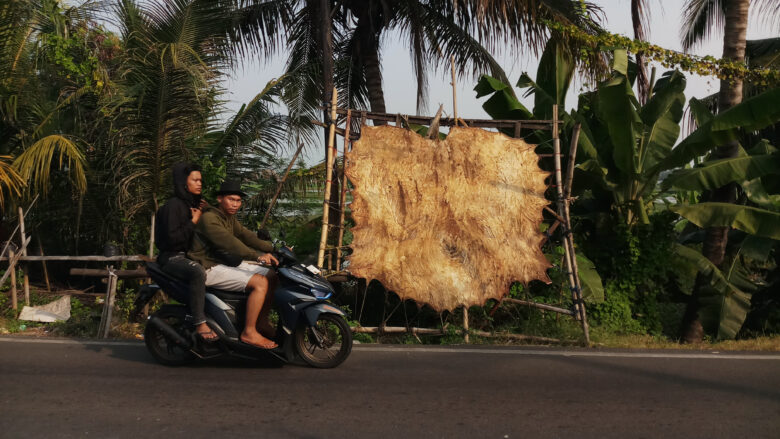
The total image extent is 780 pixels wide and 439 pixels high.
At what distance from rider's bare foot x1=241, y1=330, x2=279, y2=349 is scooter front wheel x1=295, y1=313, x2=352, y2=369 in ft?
0.81

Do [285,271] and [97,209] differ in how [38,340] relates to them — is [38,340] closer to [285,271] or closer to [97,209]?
[285,271]

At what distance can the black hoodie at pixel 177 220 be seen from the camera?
6223 mm

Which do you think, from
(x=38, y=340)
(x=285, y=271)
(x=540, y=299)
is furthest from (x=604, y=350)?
(x=38, y=340)

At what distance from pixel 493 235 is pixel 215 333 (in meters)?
3.77

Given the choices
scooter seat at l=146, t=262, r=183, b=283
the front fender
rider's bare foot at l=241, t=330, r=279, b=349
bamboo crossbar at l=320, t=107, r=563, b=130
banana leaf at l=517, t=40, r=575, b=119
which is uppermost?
banana leaf at l=517, t=40, r=575, b=119

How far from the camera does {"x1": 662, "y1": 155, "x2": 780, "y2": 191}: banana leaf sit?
9852 mm

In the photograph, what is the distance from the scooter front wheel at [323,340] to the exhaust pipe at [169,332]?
37.1 inches

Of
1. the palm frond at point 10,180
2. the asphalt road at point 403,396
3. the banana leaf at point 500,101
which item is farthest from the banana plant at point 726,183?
the palm frond at point 10,180

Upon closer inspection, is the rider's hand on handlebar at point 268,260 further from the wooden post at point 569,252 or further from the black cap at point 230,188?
the wooden post at point 569,252

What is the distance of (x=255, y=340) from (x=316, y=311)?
24.0 inches

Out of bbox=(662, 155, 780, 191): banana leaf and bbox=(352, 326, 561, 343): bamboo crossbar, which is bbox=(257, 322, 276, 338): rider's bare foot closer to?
bbox=(352, 326, 561, 343): bamboo crossbar

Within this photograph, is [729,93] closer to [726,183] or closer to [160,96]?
[726,183]

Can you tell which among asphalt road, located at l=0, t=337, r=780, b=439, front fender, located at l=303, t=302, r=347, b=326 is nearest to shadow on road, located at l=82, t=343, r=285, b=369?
asphalt road, located at l=0, t=337, r=780, b=439

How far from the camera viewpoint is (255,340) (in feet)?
20.5
